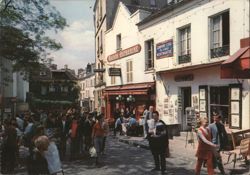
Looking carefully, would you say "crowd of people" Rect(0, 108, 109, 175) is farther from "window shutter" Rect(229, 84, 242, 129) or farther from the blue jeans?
"window shutter" Rect(229, 84, 242, 129)

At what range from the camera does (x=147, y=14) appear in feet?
89.8

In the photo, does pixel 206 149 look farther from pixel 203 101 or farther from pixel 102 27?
pixel 102 27

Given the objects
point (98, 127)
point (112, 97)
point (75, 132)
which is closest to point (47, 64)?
point (75, 132)

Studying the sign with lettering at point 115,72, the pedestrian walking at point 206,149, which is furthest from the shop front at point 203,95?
the sign with lettering at point 115,72

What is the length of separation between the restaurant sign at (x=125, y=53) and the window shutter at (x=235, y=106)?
35.1 feet

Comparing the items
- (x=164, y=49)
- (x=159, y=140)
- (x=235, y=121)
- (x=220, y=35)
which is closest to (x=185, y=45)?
(x=164, y=49)

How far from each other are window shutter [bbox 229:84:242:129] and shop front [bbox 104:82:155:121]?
786 centimetres

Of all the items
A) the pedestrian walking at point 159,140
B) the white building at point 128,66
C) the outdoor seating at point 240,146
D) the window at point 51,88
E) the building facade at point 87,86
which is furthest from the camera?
the window at point 51,88

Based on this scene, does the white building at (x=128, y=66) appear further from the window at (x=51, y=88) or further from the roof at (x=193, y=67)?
the window at (x=51, y=88)

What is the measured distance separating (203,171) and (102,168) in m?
3.08

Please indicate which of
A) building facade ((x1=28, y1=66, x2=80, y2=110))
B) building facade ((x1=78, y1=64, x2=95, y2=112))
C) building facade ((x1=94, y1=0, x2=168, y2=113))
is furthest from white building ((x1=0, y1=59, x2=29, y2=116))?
building facade ((x1=78, y1=64, x2=95, y2=112))

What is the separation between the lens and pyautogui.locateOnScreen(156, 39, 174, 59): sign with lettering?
22.2 m

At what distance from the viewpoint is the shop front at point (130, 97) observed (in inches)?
987

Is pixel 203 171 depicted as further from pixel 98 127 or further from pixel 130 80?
pixel 130 80
